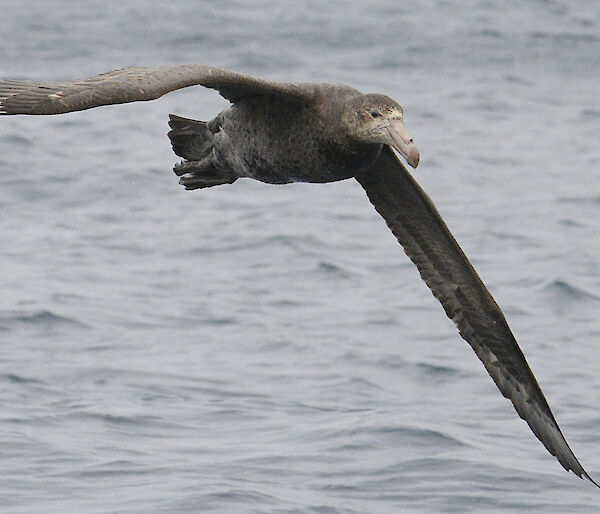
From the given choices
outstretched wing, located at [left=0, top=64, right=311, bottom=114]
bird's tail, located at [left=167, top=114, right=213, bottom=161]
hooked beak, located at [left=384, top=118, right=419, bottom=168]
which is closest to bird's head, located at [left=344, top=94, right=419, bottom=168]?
hooked beak, located at [left=384, top=118, right=419, bottom=168]

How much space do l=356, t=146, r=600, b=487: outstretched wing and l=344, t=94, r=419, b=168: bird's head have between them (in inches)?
53.1

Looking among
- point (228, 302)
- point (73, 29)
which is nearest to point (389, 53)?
point (73, 29)

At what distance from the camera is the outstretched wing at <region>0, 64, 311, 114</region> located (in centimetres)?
702

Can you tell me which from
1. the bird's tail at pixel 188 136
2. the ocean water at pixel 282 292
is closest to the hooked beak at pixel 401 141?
the bird's tail at pixel 188 136

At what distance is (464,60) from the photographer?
873 inches

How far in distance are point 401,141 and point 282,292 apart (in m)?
6.19

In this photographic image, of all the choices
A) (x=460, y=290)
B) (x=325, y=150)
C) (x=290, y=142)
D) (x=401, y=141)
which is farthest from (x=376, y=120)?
(x=460, y=290)

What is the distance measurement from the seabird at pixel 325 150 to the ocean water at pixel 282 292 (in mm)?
890

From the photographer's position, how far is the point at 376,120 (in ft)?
26.1

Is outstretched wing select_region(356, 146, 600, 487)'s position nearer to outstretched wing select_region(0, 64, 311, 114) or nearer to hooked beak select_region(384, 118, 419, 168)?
hooked beak select_region(384, 118, 419, 168)

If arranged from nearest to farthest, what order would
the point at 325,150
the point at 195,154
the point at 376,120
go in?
the point at 376,120 → the point at 325,150 → the point at 195,154

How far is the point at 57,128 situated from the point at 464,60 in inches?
259

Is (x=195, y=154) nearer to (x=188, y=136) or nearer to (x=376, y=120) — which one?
(x=188, y=136)

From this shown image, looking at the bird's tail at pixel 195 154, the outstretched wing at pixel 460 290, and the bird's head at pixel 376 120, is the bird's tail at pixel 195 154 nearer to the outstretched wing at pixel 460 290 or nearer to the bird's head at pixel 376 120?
the outstretched wing at pixel 460 290
